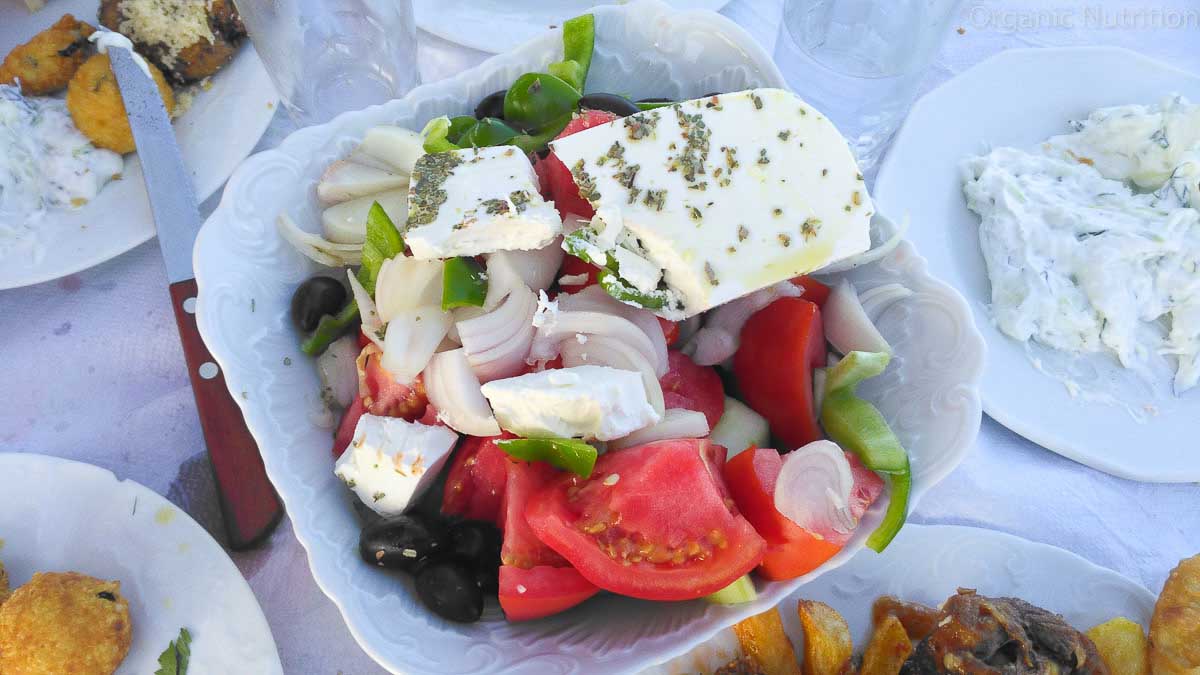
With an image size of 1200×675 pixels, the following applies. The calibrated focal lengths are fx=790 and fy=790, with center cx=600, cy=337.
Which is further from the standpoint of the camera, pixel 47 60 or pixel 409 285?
pixel 47 60

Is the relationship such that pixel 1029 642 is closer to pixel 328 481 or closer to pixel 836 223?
pixel 836 223

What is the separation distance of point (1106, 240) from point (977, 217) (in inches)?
9.0

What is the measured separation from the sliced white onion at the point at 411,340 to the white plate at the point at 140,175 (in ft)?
2.22

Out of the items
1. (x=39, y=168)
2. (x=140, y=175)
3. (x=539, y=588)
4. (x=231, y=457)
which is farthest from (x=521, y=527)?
(x=39, y=168)

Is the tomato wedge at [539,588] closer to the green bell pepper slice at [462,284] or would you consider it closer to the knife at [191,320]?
the green bell pepper slice at [462,284]

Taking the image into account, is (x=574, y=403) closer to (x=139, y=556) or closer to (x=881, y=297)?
(x=881, y=297)

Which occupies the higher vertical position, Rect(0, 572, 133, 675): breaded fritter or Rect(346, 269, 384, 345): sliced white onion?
Rect(346, 269, 384, 345): sliced white onion

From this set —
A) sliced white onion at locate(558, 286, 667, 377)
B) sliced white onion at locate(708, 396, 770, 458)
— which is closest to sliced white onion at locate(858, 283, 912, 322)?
sliced white onion at locate(708, 396, 770, 458)

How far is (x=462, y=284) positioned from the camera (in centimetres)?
101

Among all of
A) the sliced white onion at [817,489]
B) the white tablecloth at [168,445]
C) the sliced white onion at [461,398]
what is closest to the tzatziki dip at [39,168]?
the white tablecloth at [168,445]

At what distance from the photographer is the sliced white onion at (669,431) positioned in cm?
99

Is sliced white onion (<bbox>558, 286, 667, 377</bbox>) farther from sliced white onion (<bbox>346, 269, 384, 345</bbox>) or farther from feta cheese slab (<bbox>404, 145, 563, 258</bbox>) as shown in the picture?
sliced white onion (<bbox>346, 269, 384, 345</bbox>)

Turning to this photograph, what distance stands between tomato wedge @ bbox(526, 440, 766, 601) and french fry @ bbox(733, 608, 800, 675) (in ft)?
0.69

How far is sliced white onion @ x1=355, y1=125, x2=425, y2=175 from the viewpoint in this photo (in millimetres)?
1182
